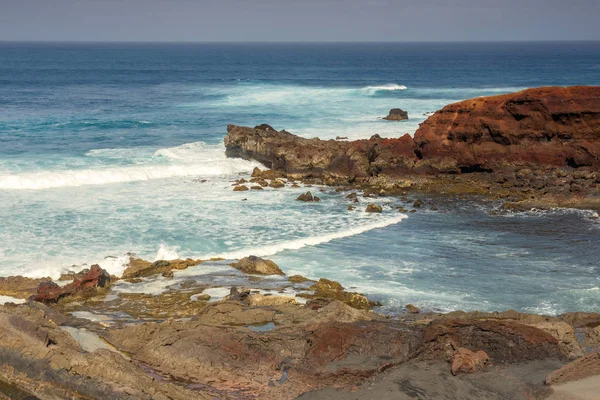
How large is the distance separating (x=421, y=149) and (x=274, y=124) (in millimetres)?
22046

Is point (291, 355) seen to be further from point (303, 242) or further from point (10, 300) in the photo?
point (303, 242)

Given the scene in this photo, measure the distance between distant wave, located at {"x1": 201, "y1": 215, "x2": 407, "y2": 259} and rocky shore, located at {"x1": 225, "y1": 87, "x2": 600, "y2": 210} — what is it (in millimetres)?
6203

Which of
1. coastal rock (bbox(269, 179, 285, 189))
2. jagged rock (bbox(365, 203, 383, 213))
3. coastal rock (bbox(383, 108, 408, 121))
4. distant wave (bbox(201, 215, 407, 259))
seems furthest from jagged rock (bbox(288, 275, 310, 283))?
coastal rock (bbox(383, 108, 408, 121))

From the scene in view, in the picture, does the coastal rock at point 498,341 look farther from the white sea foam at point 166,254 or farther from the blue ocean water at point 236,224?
the white sea foam at point 166,254

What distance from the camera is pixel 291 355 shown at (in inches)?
594

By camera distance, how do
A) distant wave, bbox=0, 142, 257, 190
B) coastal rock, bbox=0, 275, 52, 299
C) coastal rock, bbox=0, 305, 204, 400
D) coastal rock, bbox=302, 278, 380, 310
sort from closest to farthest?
coastal rock, bbox=0, 305, 204, 400
coastal rock, bbox=302, 278, 380, 310
coastal rock, bbox=0, 275, 52, 299
distant wave, bbox=0, 142, 257, 190

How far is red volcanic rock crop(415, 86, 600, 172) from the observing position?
37.0 meters

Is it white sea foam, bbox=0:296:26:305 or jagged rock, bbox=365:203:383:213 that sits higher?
white sea foam, bbox=0:296:26:305

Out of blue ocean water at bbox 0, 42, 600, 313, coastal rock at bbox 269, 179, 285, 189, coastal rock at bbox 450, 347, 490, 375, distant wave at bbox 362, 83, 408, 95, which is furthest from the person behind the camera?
distant wave at bbox 362, 83, 408, 95

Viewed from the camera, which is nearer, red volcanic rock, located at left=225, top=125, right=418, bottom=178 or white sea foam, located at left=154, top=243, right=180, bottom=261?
→ white sea foam, located at left=154, top=243, right=180, bottom=261

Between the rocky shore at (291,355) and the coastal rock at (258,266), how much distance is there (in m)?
4.82

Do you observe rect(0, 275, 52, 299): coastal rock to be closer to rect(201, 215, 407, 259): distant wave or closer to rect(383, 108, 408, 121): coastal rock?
rect(201, 215, 407, 259): distant wave

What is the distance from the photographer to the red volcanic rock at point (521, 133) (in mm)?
37031

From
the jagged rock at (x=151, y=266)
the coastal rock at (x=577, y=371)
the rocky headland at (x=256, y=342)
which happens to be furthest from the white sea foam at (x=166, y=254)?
the coastal rock at (x=577, y=371)
